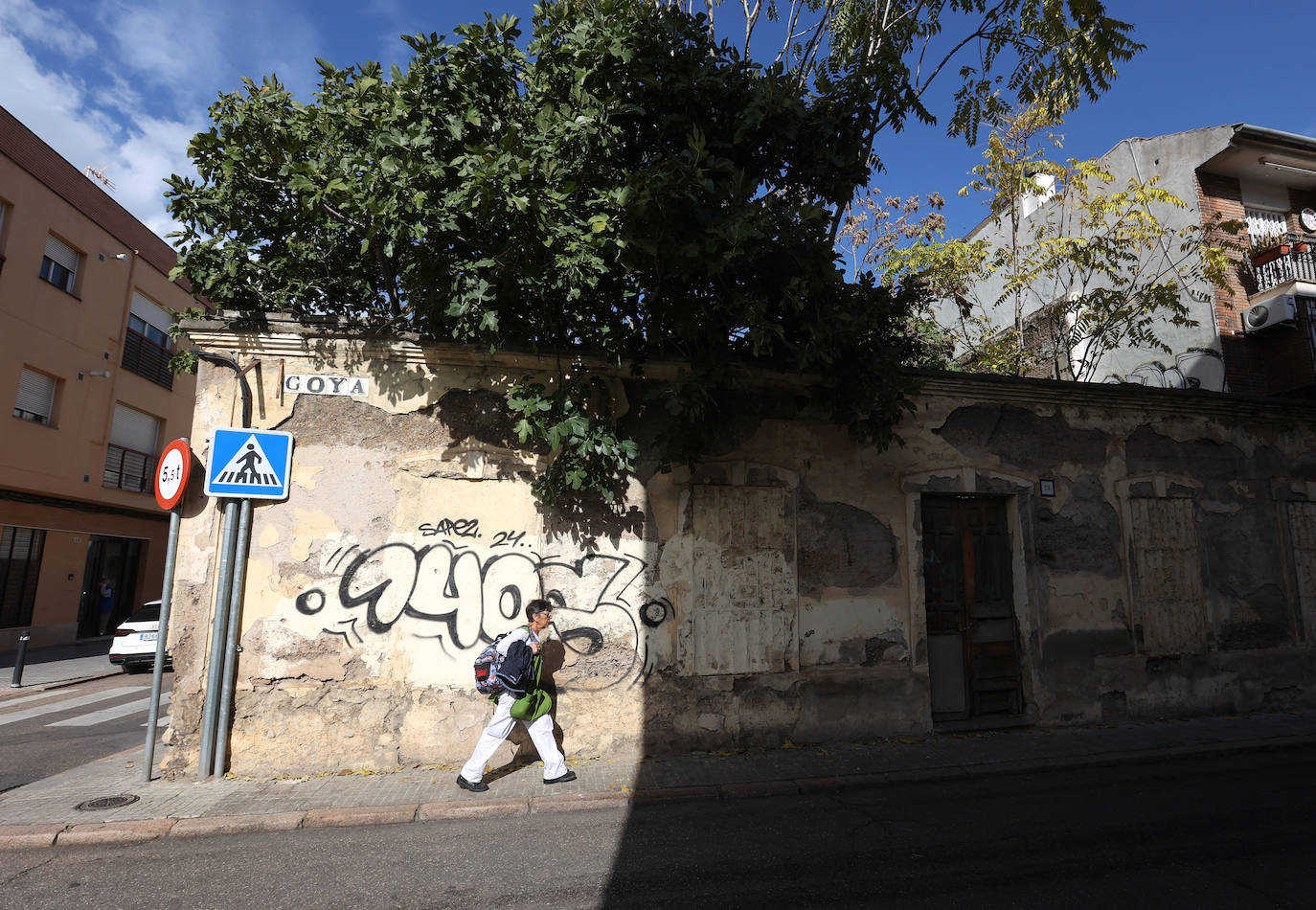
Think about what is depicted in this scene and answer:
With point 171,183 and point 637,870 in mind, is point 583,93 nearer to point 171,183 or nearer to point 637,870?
point 171,183

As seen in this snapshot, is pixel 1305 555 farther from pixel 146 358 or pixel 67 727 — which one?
pixel 146 358

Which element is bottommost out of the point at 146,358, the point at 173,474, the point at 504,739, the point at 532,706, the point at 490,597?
the point at 504,739

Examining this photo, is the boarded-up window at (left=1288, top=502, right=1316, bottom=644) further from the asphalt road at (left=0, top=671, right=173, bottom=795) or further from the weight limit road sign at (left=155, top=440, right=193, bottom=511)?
the asphalt road at (left=0, top=671, right=173, bottom=795)

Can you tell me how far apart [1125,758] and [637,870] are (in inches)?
200

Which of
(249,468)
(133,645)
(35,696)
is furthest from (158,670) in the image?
(133,645)

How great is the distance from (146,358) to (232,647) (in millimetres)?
18227

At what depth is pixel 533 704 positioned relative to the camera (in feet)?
19.6

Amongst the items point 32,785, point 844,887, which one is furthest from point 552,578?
point 32,785

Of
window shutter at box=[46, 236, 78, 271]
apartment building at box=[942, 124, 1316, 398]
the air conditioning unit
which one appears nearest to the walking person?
apartment building at box=[942, 124, 1316, 398]

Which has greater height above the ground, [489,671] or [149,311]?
[149,311]

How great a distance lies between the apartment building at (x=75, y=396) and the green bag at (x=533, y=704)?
12.7m

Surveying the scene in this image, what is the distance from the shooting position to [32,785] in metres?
6.02

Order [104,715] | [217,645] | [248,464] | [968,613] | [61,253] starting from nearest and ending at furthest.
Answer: [217,645], [248,464], [968,613], [104,715], [61,253]

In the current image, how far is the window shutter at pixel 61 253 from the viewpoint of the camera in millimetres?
16719
